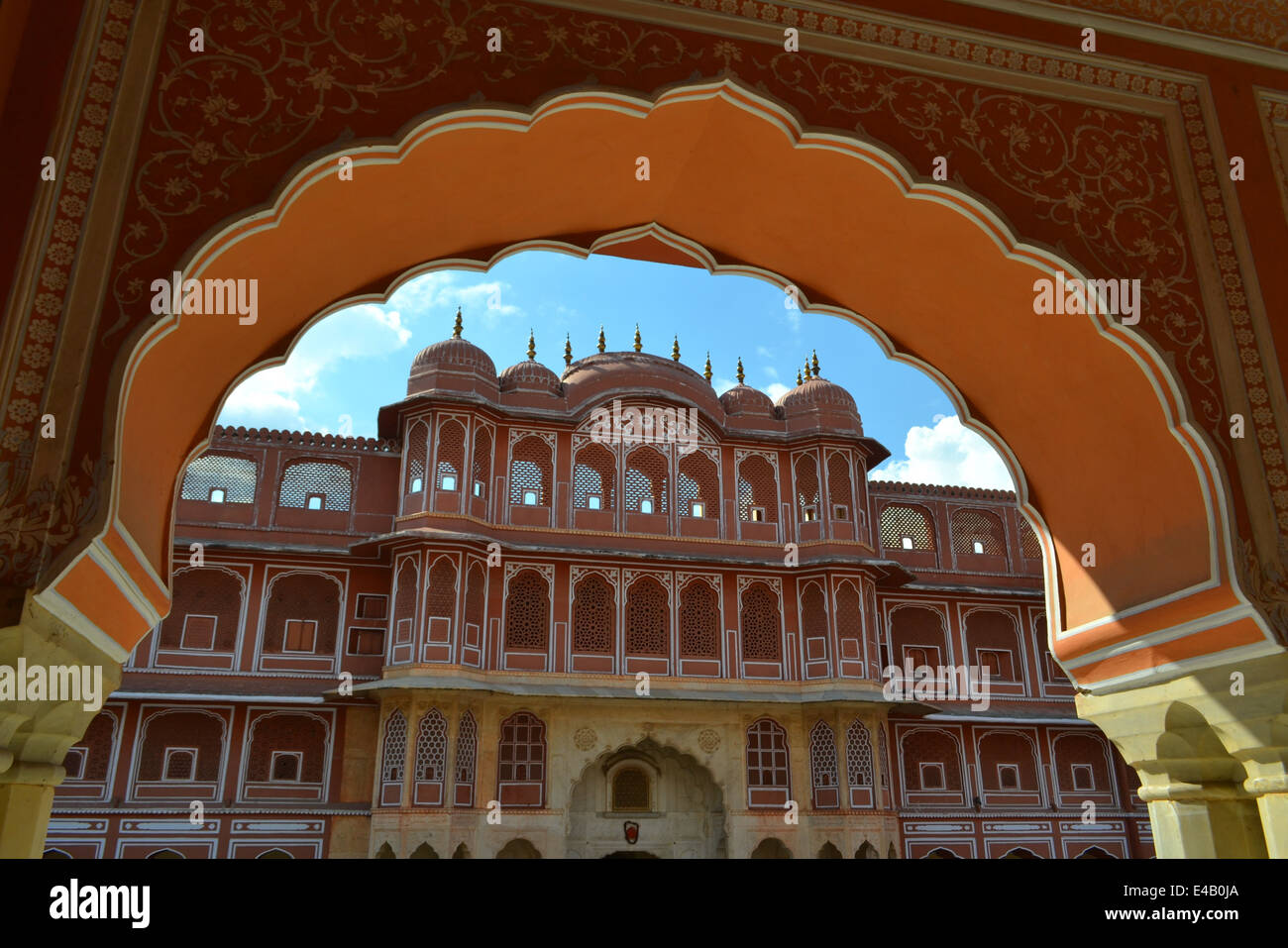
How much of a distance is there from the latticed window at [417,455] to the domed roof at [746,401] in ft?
18.4

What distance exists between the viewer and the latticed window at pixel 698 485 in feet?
53.6

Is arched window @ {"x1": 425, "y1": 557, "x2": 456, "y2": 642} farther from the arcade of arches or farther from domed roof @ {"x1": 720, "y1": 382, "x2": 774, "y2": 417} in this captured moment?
the arcade of arches

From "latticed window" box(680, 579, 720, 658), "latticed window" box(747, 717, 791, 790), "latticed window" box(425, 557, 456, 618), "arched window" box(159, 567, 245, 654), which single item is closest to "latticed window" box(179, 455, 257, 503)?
"arched window" box(159, 567, 245, 654)

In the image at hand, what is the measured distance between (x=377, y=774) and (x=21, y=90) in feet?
40.0

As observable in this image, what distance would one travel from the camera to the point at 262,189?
297 cm

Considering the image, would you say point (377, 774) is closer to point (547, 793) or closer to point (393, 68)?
point (547, 793)

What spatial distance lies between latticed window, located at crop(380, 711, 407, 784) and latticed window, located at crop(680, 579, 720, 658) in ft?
14.7

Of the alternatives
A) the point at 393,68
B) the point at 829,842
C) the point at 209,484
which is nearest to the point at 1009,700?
the point at 829,842

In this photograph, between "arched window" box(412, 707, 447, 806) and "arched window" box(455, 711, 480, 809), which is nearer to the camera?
"arched window" box(412, 707, 447, 806)

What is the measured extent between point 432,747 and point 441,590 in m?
2.28

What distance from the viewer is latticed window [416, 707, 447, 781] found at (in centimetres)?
1325

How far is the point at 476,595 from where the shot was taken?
14516 mm
